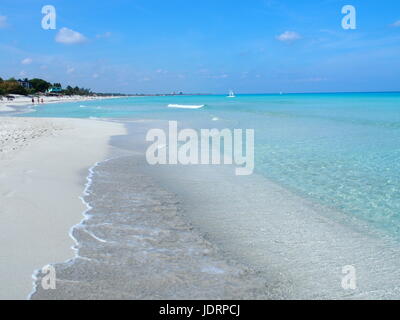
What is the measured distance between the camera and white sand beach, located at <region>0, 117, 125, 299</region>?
428cm

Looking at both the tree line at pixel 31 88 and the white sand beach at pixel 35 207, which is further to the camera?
the tree line at pixel 31 88

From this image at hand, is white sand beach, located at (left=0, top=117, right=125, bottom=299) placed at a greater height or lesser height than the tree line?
lesser

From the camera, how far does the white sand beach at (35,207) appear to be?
14.0ft

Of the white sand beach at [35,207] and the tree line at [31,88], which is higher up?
the tree line at [31,88]

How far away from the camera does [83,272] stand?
4199 millimetres

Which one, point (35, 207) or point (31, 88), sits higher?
point (31, 88)

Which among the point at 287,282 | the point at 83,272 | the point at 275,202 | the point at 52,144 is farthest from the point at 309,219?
the point at 52,144

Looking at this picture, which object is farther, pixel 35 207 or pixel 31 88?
pixel 31 88

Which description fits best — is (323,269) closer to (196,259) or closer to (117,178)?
(196,259)

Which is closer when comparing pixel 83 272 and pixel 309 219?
pixel 83 272

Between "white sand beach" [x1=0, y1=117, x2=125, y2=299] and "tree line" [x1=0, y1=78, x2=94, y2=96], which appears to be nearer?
"white sand beach" [x1=0, y1=117, x2=125, y2=299]

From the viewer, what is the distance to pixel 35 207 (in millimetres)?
6316

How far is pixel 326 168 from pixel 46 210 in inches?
314
